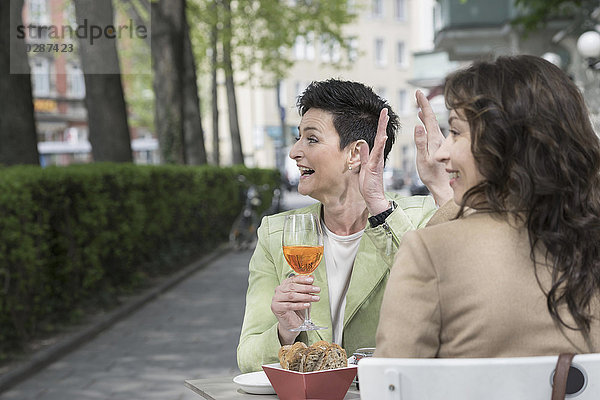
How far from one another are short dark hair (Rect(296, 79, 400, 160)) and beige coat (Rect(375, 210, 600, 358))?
1638mm

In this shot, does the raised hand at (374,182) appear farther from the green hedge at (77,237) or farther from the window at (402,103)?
the window at (402,103)

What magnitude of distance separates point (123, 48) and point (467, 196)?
5233 cm

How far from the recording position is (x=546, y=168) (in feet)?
7.12

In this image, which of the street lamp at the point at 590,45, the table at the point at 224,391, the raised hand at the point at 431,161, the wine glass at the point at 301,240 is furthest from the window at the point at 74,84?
the table at the point at 224,391

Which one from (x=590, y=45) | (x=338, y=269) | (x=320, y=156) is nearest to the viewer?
(x=338, y=269)

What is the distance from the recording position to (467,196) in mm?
2250

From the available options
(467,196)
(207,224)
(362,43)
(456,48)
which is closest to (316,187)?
(467,196)

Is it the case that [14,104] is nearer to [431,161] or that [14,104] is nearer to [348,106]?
[348,106]

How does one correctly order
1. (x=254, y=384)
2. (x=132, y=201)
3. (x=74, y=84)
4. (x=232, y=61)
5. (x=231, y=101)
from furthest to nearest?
(x=74, y=84) < (x=232, y=61) < (x=231, y=101) < (x=132, y=201) < (x=254, y=384)

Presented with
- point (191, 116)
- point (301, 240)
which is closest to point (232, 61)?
point (191, 116)

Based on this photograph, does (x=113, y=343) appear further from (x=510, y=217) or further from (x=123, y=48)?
(x=123, y=48)

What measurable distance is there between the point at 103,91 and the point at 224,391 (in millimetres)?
12105

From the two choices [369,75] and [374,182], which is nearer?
[374,182]

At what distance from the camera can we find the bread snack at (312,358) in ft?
8.98
